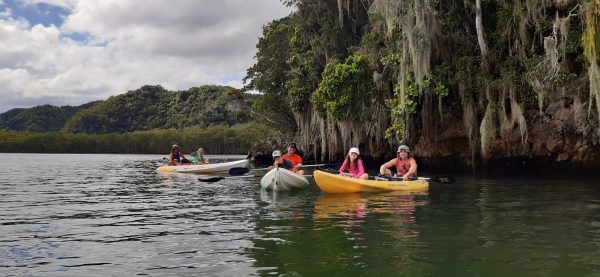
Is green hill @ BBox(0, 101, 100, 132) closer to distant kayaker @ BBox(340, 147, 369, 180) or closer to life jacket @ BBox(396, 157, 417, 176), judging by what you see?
distant kayaker @ BBox(340, 147, 369, 180)

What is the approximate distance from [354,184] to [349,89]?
10.2 m

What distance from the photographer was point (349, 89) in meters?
23.1

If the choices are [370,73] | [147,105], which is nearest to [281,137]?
[370,73]

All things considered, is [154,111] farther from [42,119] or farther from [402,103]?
[402,103]

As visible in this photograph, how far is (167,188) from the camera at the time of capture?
16656 millimetres

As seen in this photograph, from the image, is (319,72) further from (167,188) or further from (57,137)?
(57,137)

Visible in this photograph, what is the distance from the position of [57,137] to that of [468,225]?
9651 centimetres

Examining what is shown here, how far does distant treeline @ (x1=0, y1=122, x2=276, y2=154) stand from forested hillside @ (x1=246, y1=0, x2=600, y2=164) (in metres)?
63.7

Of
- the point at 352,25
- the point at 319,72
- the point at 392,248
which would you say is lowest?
the point at 392,248

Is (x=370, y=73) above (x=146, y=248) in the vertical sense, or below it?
above

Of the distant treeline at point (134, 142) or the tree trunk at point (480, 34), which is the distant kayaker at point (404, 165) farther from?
the distant treeline at point (134, 142)

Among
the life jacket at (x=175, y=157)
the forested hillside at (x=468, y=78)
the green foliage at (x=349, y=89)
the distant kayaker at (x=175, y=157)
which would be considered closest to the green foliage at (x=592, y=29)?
the forested hillside at (x=468, y=78)

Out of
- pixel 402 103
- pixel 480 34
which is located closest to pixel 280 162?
pixel 402 103

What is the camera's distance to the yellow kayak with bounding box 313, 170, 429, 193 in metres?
13.3
